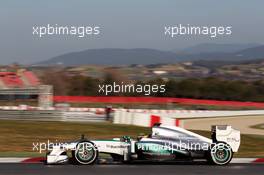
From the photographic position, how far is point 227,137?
405 inches

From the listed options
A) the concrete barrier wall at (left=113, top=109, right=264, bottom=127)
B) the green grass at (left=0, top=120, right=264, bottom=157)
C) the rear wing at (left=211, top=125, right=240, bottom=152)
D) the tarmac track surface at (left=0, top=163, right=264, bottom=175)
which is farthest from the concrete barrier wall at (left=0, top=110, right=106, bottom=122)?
the rear wing at (left=211, top=125, right=240, bottom=152)

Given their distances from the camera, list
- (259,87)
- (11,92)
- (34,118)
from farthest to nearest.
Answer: (259,87), (11,92), (34,118)

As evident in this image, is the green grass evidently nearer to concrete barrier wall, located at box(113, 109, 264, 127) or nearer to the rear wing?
concrete barrier wall, located at box(113, 109, 264, 127)

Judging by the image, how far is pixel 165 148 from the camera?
399 inches

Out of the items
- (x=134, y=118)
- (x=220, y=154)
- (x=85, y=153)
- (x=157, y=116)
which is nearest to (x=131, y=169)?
(x=85, y=153)

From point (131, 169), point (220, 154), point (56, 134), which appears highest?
point (56, 134)

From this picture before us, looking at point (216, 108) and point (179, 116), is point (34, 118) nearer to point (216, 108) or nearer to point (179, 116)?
point (179, 116)

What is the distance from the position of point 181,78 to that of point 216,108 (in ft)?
13.2

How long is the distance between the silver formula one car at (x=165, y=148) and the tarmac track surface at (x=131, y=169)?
0.18 meters

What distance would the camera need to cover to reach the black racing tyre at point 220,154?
1016 cm

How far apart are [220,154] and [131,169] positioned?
181 cm

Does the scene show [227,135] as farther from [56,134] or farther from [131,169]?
[56,134]

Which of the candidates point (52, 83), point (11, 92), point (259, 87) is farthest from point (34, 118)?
point (259, 87)

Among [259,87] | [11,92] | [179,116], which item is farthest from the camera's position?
[259,87]
